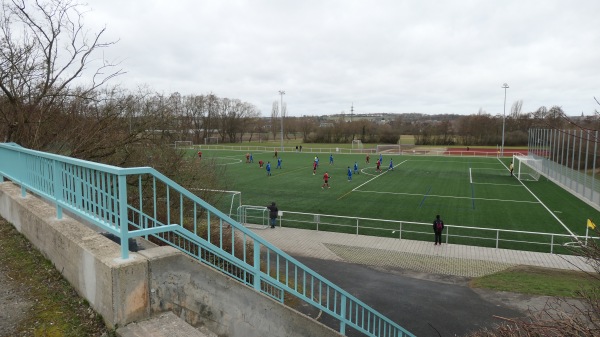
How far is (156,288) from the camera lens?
3.83 metres

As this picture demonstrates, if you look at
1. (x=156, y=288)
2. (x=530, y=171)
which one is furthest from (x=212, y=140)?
(x=156, y=288)

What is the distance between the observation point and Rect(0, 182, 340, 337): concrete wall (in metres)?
3.64

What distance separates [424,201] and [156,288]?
23.4 m

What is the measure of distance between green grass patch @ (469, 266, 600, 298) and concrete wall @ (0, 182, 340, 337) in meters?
8.57

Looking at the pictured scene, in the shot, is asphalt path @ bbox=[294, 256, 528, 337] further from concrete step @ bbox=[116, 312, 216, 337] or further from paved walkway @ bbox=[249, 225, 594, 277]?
concrete step @ bbox=[116, 312, 216, 337]

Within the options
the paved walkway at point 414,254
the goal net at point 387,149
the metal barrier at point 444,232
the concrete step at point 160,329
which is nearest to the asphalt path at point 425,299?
the paved walkway at point 414,254

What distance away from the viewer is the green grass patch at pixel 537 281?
11156 millimetres

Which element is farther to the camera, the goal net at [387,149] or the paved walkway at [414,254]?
the goal net at [387,149]

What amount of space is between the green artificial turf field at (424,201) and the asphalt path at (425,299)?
325cm

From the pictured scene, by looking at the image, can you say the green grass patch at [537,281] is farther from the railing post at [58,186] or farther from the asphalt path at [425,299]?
the railing post at [58,186]

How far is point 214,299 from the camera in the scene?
4254 mm

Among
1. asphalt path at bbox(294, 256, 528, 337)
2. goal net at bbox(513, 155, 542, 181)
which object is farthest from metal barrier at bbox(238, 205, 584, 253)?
goal net at bbox(513, 155, 542, 181)

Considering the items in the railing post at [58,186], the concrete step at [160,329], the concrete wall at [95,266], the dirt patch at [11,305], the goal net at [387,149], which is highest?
the railing post at [58,186]

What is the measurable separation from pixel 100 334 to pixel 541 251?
53.6ft
